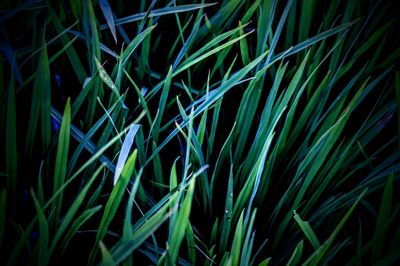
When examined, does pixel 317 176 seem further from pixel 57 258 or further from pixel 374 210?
pixel 57 258

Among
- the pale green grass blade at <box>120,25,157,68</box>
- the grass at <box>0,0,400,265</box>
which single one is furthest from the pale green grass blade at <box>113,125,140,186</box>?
the pale green grass blade at <box>120,25,157,68</box>

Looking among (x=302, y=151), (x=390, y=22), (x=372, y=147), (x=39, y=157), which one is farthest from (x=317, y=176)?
(x=39, y=157)

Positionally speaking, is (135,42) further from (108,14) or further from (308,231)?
(308,231)

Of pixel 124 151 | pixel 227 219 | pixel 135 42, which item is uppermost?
Result: pixel 135 42

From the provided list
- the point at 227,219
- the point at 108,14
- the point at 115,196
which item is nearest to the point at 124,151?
the point at 115,196

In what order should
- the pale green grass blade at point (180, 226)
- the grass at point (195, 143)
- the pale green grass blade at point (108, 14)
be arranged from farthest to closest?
the pale green grass blade at point (108, 14) → the grass at point (195, 143) → the pale green grass blade at point (180, 226)

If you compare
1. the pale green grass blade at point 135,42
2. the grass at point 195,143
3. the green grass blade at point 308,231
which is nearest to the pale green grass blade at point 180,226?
the grass at point 195,143

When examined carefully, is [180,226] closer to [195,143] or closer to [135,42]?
[195,143]

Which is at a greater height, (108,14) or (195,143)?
(108,14)

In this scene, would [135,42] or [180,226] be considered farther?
[135,42]

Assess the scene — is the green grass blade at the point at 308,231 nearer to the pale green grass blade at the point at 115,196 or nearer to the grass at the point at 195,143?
the grass at the point at 195,143
